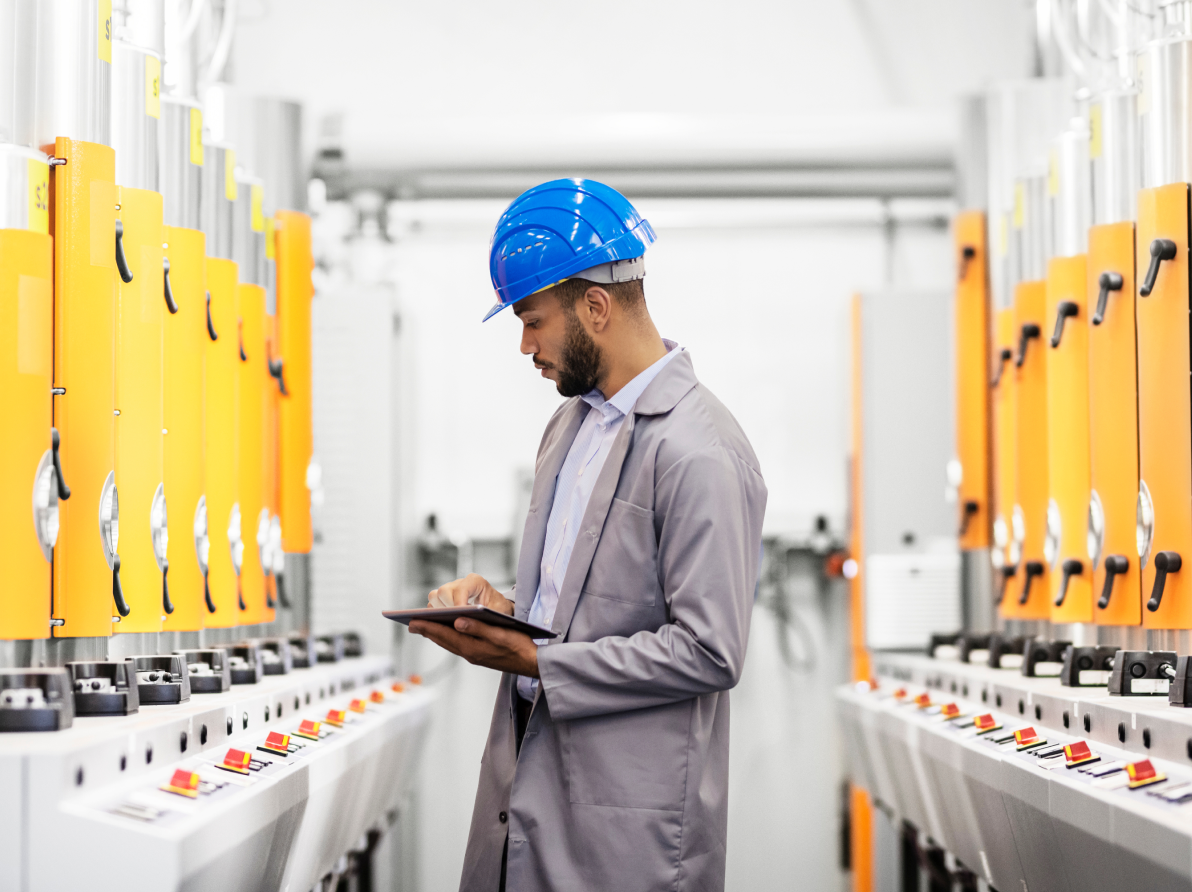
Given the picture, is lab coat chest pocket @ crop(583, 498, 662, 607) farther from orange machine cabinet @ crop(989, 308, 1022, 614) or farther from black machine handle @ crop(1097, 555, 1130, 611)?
orange machine cabinet @ crop(989, 308, 1022, 614)

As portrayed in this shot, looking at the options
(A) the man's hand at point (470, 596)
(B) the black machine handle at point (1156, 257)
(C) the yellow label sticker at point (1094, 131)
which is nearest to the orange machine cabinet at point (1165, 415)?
(B) the black machine handle at point (1156, 257)

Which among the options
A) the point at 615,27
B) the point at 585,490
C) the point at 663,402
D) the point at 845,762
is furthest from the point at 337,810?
the point at 615,27

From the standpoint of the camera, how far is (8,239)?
209cm

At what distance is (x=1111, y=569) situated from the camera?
2.97 m

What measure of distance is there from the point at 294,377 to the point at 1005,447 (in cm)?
232

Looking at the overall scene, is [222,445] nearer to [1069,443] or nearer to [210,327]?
[210,327]

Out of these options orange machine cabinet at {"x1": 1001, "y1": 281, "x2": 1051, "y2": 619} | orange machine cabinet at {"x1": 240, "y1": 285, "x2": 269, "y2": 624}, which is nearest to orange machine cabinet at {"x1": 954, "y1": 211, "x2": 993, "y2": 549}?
orange machine cabinet at {"x1": 1001, "y1": 281, "x2": 1051, "y2": 619}

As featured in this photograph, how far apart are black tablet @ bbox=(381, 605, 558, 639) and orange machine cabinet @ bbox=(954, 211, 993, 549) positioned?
119 inches

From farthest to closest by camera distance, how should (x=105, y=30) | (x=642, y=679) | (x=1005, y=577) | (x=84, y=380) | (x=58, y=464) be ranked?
(x=1005, y=577)
(x=105, y=30)
(x=84, y=380)
(x=58, y=464)
(x=642, y=679)

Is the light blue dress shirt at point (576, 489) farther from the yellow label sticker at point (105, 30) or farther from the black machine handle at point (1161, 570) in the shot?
the black machine handle at point (1161, 570)

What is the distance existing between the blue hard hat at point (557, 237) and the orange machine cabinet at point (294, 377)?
2292mm

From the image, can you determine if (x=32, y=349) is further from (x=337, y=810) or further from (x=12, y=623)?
(x=337, y=810)

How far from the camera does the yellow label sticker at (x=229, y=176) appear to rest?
348 centimetres

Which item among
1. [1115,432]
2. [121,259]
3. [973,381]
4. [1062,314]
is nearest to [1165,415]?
[1115,432]
